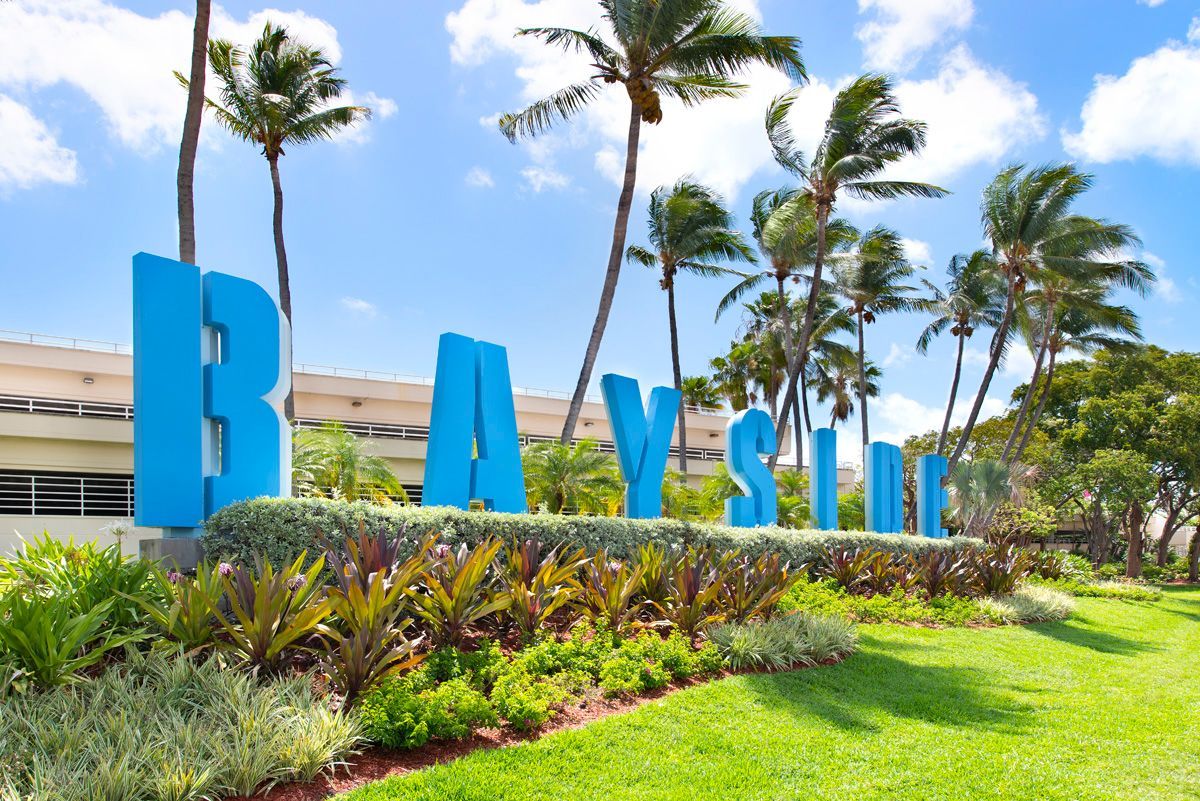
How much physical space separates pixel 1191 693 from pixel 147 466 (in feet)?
40.1

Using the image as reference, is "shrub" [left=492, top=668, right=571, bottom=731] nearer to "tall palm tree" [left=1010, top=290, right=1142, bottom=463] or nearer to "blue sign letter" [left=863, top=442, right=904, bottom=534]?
"blue sign letter" [left=863, top=442, right=904, bottom=534]

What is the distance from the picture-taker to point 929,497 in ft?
81.1

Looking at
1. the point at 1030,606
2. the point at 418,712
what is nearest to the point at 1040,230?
the point at 1030,606

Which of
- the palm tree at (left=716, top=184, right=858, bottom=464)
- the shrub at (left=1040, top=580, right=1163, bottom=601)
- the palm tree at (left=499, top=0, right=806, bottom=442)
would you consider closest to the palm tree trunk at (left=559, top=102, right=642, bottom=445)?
the palm tree at (left=499, top=0, right=806, bottom=442)

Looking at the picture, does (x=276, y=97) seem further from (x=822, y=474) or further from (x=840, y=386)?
(x=840, y=386)

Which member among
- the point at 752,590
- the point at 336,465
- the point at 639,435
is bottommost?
the point at 752,590

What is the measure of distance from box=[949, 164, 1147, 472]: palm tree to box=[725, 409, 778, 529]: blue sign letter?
1712 centimetres

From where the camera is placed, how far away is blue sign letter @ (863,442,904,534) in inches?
866

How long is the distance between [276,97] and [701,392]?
28.8m

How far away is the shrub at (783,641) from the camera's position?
8883 millimetres

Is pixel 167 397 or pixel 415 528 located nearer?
pixel 167 397

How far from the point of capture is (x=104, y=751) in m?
4.79

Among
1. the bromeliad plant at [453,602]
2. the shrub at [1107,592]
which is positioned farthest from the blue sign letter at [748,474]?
the shrub at [1107,592]

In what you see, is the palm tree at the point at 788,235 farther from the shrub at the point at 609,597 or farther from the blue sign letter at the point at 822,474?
A: the shrub at the point at 609,597
